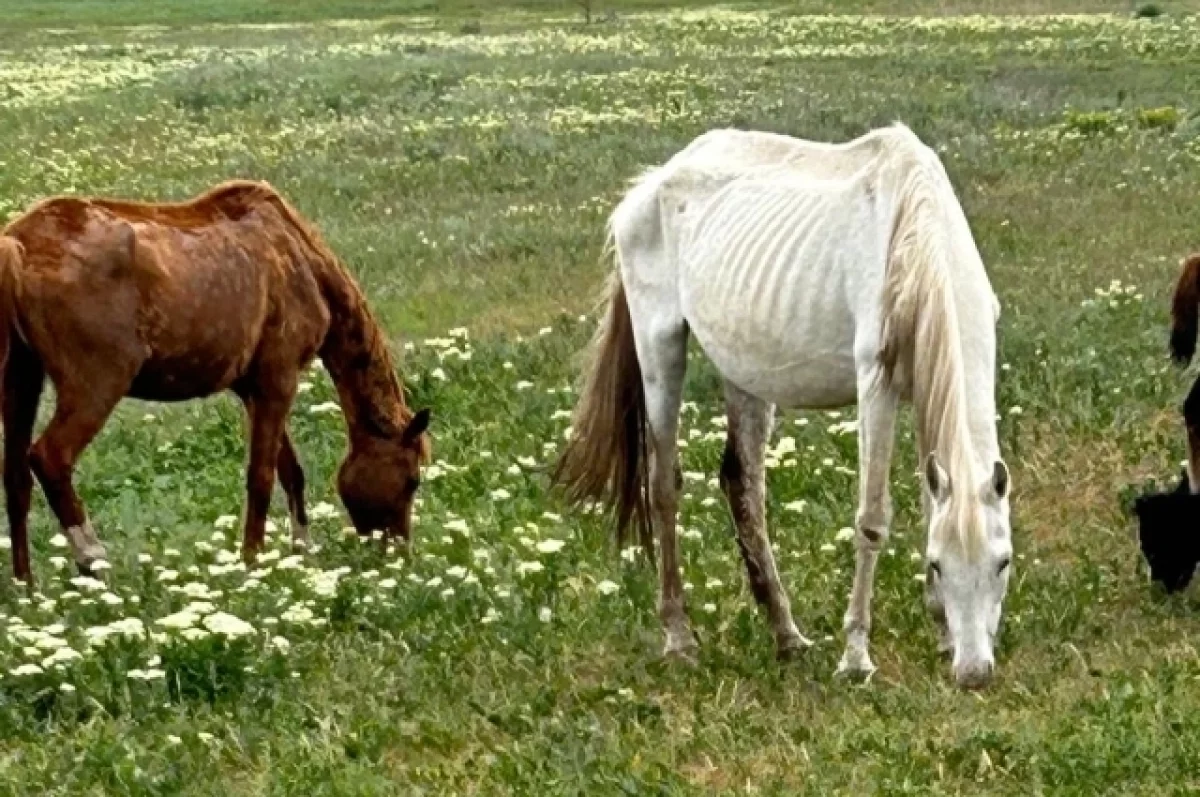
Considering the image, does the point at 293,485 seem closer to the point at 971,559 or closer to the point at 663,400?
the point at 663,400

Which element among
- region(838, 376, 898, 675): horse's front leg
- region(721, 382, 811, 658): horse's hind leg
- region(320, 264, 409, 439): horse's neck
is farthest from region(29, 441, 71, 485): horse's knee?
region(838, 376, 898, 675): horse's front leg

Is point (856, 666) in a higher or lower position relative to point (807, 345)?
lower

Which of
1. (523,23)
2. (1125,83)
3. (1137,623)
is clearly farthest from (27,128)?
(523,23)

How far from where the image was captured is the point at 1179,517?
852 centimetres

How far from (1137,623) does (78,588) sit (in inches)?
186

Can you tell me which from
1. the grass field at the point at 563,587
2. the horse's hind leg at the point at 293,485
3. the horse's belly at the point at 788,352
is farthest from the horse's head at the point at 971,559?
the horse's hind leg at the point at 293,485

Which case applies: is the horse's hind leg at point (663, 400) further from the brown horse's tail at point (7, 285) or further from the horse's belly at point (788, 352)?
the brown horse's tail at point (7, 285)

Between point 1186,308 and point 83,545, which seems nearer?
point 83,545

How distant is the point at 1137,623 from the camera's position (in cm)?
801

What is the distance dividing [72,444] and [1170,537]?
5.06 meters

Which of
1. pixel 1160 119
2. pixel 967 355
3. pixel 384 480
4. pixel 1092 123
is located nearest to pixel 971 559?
pixel 967 355

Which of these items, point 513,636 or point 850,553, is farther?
point 850,553

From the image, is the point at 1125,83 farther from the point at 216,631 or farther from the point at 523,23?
the point at 523,23

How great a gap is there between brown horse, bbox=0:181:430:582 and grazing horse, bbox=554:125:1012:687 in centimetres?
135
